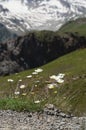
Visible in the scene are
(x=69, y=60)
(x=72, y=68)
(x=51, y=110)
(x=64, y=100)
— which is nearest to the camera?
(x=51, y=110)

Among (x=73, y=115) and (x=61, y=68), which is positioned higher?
(x=73, y=115)

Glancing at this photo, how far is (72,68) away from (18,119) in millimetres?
107912

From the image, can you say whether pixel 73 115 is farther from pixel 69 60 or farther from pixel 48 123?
pixel 69 60

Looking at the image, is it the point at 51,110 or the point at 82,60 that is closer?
the point at 51,110

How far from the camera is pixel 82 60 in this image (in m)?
136

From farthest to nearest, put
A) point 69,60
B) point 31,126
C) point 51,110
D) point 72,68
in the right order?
point 69,60, point 72,68, point 51,110, point 31,126

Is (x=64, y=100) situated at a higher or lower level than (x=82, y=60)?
higher

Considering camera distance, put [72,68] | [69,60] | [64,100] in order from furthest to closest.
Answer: [69,60], [72,68], [64,100]

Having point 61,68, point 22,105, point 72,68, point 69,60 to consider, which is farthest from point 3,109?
point 69,60

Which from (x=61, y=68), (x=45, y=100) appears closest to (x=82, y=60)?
(x=61, y=68)

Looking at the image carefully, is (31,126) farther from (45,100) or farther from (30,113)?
(45,100)

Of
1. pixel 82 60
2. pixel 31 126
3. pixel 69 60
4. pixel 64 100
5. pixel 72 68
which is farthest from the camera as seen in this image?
pixel 69 60

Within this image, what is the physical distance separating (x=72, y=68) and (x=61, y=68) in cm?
1038

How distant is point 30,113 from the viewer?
1892 cm
